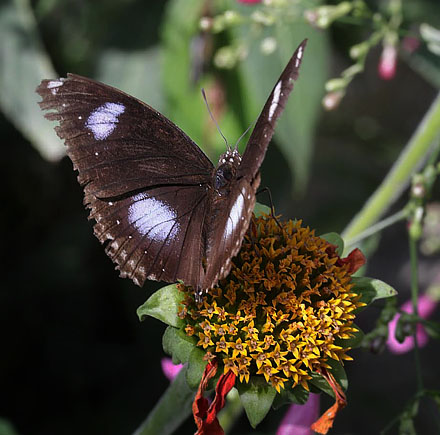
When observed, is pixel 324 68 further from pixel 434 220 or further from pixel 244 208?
pixel 244 208

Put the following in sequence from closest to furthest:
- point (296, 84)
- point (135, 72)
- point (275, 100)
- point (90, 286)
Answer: point (275, 100) < point (296, 84) < point (135, 72) < point (90, 286)

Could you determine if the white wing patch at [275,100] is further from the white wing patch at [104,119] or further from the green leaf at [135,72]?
the green leaf at [135,72]

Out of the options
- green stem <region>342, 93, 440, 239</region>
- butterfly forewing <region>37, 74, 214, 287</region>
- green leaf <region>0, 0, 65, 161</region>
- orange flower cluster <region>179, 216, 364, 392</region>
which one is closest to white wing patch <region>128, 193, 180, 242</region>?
butterfly forewing <region>37, 74, 214, 287</region>

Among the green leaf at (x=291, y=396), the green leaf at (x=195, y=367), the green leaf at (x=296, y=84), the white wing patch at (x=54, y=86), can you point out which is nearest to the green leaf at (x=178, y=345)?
the green leaf at (x=195, y=367)

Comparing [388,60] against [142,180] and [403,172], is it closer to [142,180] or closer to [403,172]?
[403,172]

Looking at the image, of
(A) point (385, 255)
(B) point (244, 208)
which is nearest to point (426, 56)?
(B) point (244, 208)

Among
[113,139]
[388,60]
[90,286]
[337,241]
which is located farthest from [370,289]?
[90,286]

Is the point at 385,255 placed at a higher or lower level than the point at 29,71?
lower
